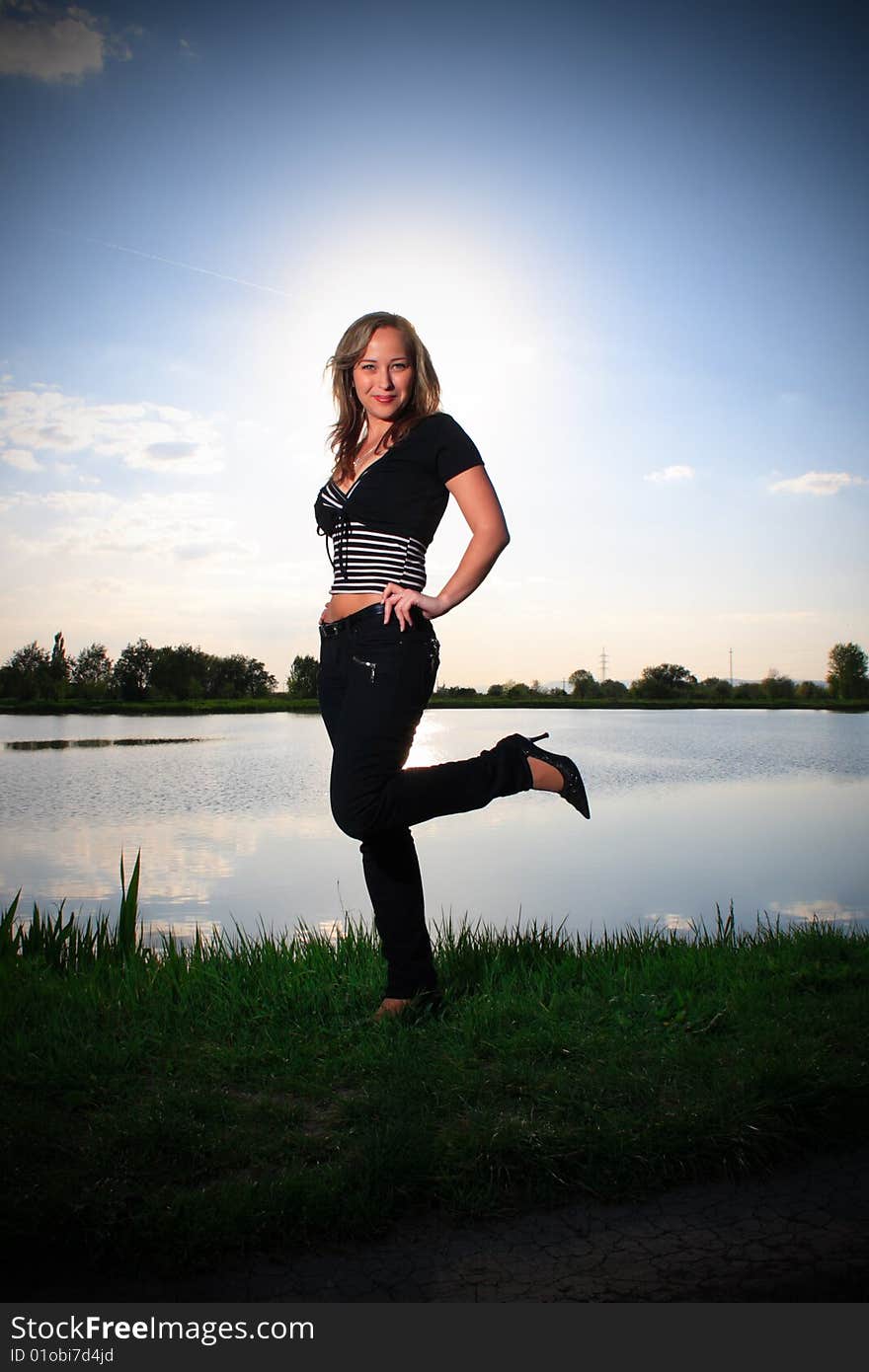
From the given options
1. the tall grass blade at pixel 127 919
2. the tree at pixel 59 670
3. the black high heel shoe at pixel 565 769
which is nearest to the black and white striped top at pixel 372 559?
the black high heel shoe at pixel 565 769

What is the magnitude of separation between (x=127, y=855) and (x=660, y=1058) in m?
5.17

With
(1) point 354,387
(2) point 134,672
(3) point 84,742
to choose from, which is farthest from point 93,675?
(1) point 354,387

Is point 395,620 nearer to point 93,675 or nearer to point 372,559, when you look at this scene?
point 372,559

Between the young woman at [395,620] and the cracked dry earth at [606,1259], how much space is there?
1.28m

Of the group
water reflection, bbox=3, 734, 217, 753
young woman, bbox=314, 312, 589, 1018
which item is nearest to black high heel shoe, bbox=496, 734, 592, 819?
young woman, bbox=314, 312, 589, 1018

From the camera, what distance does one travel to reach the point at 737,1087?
9.03 ft

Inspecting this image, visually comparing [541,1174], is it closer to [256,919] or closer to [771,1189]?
[771,1189]

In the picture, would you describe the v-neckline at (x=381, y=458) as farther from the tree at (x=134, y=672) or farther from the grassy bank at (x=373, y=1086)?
the tree at (x=134, y=672)

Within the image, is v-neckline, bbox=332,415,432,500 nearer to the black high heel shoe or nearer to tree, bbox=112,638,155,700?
the black high heel shoe

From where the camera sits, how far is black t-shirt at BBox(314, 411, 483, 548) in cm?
327

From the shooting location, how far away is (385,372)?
11.2 feet

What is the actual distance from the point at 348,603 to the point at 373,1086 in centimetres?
152

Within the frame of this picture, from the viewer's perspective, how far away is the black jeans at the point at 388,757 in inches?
124

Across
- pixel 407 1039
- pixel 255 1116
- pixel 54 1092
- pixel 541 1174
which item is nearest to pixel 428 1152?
pixel 541 1174
